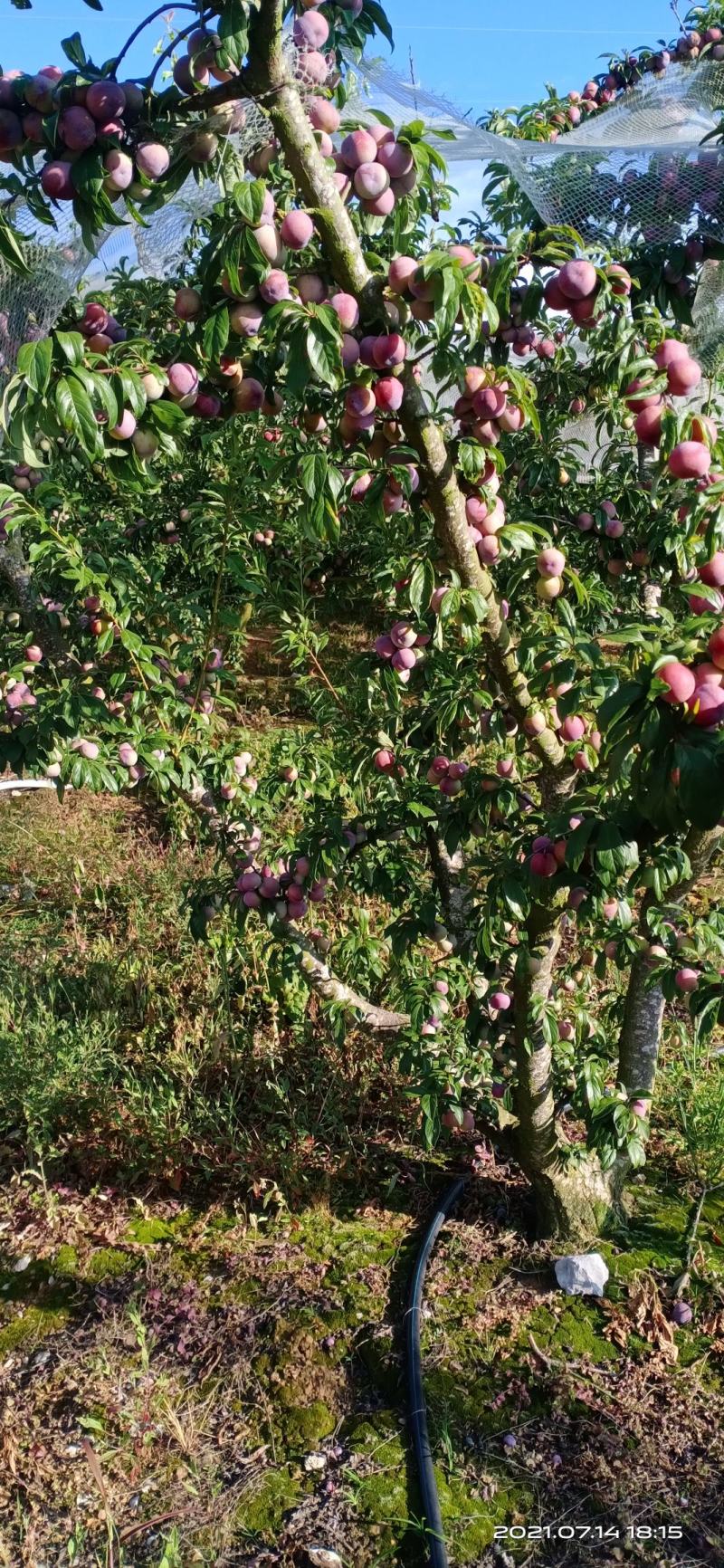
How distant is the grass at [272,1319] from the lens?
1.92m

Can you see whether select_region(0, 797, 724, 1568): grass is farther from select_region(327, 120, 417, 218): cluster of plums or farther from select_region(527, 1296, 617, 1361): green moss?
select_region(327, 120, 417, 218): cluster of plums

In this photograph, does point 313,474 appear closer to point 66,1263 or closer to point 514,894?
point 514,894

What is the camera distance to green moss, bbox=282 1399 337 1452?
207cm

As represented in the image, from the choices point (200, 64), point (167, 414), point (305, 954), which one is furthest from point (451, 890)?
point (200, 64)

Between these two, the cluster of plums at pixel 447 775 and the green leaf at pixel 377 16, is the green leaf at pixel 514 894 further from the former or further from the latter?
the green leaf at pixel 377 16

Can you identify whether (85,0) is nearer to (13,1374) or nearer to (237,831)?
(237,831)

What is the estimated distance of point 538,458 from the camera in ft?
7.69

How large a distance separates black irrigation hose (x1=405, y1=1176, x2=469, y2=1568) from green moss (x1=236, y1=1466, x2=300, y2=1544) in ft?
0.86

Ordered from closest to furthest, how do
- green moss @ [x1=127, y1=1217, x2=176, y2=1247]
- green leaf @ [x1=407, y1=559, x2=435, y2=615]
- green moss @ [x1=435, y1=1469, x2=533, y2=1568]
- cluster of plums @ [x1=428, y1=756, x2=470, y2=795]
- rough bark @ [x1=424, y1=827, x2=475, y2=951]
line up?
1. green leaf @ [x1=407, y1=559, x2=435, y2=615]
2. green moss @ [x1=435, y1=1469, x2=533, y2=1568]
3. cluster of plums @ [x1=428, y1=756, x2=470, y2=795]
4. rough bark @ [x1=424, y1=827, x2=475, y2=951]
5. green moss @ [x1=127, y1=1217, x2=176, y2=1247]

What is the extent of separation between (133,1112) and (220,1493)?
42.4 inches

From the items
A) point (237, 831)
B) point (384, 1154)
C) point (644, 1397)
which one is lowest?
point (644, 1397)

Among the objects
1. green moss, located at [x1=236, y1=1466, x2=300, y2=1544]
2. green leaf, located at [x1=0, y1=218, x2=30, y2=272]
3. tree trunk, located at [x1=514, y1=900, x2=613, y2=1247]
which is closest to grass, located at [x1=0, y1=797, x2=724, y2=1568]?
green moss, located at [x1=236, y1=1466, x2=300, y2=1544]

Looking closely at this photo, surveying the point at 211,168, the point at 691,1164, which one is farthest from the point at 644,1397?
the point at 211,168

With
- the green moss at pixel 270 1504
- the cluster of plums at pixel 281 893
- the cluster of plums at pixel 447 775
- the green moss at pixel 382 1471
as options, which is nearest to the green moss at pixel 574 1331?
the green moss at pixel 382 1471
